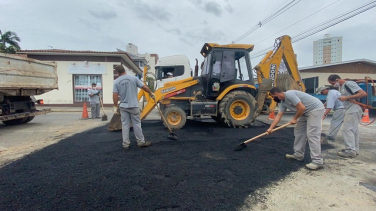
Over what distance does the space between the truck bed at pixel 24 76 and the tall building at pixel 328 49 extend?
71.4 ft

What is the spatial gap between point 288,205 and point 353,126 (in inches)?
102

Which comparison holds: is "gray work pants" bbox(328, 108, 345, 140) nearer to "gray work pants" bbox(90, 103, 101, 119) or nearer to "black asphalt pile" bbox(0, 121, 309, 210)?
"black asphalt pile" bbox(0, 121, 309, 210)

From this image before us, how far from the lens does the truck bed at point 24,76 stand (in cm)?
633

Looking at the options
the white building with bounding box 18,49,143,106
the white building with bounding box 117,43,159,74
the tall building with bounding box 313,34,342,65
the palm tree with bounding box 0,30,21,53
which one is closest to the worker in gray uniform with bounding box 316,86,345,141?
the white building with bounding box 117,43,159,74

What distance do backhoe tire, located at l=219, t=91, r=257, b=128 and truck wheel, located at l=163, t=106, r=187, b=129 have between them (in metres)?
1.15

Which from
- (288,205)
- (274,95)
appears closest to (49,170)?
(288,205)

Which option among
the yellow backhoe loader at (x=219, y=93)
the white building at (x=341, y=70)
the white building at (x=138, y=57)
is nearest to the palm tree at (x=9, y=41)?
the white building at (x=138, y=57)

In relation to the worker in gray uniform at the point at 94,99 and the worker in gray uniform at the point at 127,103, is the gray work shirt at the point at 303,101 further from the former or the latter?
the worker in gray uniform at the point at 94,99

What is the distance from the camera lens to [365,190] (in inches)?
102

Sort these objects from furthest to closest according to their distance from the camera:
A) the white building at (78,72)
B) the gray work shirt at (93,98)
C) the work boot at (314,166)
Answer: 1. the white building at (78,72)
2. the gray work shirt at (93,98)
3. the work boot at (314,166)

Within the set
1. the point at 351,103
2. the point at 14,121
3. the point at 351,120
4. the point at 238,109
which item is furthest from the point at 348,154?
the point at 14,121

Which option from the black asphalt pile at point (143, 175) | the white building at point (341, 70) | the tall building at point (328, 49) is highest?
the tall building at point (328, 49)

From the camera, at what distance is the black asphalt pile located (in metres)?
2.25

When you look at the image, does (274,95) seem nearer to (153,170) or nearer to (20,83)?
(153,170)
